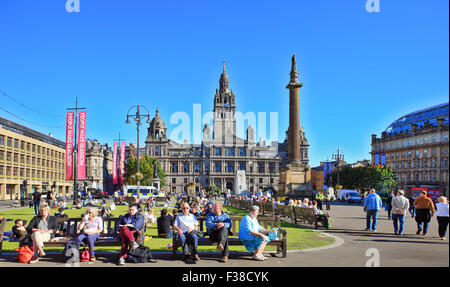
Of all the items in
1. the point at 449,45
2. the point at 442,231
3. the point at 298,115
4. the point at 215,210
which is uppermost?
the point at 298,115

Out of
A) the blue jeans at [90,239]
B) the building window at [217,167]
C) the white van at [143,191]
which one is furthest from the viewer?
the building window at [217,167]

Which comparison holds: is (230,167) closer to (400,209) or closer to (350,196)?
(350,196)

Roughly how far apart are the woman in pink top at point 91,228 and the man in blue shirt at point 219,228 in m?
2.80

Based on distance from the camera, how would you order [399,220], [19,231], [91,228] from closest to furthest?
[91,228] < [19,231] < [399,220]

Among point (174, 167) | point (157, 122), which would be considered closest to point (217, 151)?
point (174, 167)

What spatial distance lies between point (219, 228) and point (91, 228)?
3.20 meters

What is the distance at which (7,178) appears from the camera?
5778cm

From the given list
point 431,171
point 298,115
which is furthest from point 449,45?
point 431,171

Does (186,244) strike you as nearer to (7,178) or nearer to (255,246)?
(255,246)

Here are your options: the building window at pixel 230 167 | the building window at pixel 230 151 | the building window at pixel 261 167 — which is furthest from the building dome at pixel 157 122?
the building window at pixel 261 167

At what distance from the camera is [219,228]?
998cm

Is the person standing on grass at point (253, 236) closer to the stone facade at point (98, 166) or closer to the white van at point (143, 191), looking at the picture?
the white van at point (143, 191)

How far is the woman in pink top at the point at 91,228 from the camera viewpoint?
9.68 m
